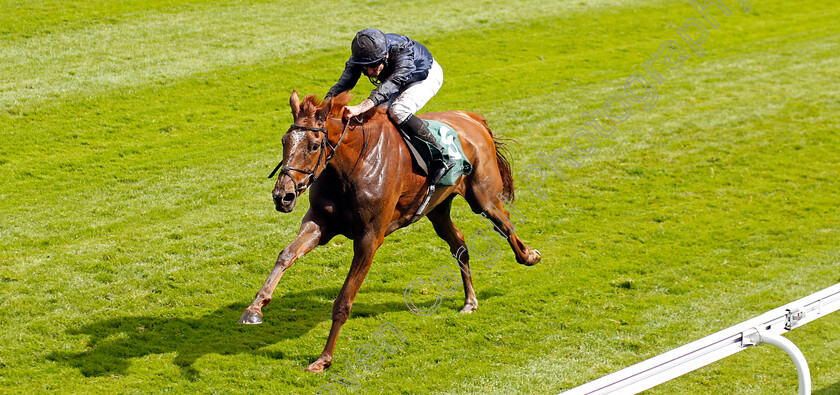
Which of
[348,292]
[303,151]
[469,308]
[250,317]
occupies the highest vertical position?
[303,151]

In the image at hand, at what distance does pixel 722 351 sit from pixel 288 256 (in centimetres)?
308

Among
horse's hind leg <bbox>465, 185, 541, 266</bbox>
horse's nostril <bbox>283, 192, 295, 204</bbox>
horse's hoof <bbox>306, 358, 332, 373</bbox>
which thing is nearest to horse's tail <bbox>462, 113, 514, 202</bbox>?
horse's hind leg <bbox>465, 185, 541, 266</bbox>

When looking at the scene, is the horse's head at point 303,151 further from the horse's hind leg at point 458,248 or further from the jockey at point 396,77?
the horse's hind leg at point 458,248

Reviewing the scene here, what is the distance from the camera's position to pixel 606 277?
816 cm

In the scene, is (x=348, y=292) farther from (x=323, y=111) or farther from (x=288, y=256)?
(x=323, y=111)

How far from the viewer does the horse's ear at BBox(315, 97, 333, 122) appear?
5473 millimetres

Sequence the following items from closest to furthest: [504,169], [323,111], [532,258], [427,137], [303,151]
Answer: [303,151]
[323,111]
[427,137]
[532,258]
[504,169]

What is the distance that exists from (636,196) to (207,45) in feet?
31.7

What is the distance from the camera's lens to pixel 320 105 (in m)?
5.56

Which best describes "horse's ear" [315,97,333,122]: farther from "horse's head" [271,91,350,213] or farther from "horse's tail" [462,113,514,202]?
"horse's tail" [462,113,514,202]

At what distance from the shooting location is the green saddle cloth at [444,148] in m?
6.46

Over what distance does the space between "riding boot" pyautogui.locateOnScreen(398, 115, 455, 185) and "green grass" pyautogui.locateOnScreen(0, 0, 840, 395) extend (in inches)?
59.5

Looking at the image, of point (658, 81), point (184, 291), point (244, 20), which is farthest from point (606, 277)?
point (244, 20)

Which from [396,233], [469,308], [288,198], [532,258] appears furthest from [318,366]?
[396,233]
